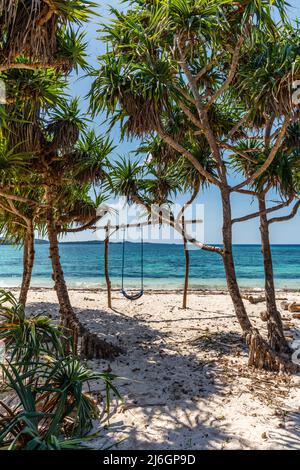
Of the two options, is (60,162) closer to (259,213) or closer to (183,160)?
(183,160)

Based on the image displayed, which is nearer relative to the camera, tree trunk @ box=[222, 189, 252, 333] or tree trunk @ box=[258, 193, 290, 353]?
tree trunk @ box=[222, 189, 252, 333]

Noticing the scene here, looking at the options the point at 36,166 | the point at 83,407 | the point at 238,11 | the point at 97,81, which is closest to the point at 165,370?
the point at 83,407

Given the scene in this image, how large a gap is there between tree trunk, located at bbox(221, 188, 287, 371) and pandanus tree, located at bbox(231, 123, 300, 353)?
0.85 feet

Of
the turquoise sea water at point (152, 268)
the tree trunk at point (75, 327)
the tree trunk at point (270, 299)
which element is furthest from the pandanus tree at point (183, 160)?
the turquoise sea water at point (152, 268)

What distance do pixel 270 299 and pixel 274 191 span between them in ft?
5.67

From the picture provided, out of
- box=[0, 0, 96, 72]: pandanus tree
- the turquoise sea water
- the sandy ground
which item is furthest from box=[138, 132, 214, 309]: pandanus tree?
the turquoise sea water

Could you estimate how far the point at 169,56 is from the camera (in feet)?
14.9

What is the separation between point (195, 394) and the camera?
11.5ft

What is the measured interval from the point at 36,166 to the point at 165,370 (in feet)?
11.8

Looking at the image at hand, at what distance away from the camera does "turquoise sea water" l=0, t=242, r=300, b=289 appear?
2778 centimetres

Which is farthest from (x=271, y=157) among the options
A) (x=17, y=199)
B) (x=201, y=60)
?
(x=17, y=199)

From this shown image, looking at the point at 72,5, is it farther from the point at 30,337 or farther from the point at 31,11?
the point at 30,337

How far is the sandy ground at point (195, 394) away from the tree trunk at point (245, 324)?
170 mm

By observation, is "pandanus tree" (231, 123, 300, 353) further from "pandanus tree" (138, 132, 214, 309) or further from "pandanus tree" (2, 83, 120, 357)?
"pandanus tree" (2, 83, 120, 357)
